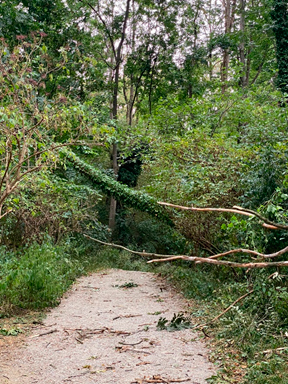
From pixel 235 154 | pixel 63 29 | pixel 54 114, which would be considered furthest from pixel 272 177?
→ pixel 63 29

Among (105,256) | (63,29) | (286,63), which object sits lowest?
(105,256)

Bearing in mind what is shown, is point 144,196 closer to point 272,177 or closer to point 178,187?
point 178,187

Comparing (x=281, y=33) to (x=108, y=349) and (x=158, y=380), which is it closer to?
(x=108, y=349)

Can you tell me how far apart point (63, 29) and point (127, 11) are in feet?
13.8

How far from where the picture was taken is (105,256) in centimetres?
1370

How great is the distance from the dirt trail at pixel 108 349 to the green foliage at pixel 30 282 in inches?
13.7

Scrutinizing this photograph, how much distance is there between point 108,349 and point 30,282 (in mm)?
2596

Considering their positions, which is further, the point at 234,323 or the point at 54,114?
the point at 54,114

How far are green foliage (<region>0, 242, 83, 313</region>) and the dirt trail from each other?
35cm

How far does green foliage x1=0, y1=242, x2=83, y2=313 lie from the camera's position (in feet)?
20.8

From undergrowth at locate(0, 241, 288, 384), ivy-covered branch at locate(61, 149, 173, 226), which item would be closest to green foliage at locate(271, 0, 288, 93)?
ivy-covered branch at locate(61, 149, 173, 226)

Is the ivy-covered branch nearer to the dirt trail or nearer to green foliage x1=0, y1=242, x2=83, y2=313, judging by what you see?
green foliage x1=0, y1=242, x2=83, y2=313

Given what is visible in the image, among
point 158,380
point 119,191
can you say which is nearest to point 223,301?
point 158,380

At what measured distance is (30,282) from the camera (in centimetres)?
685
